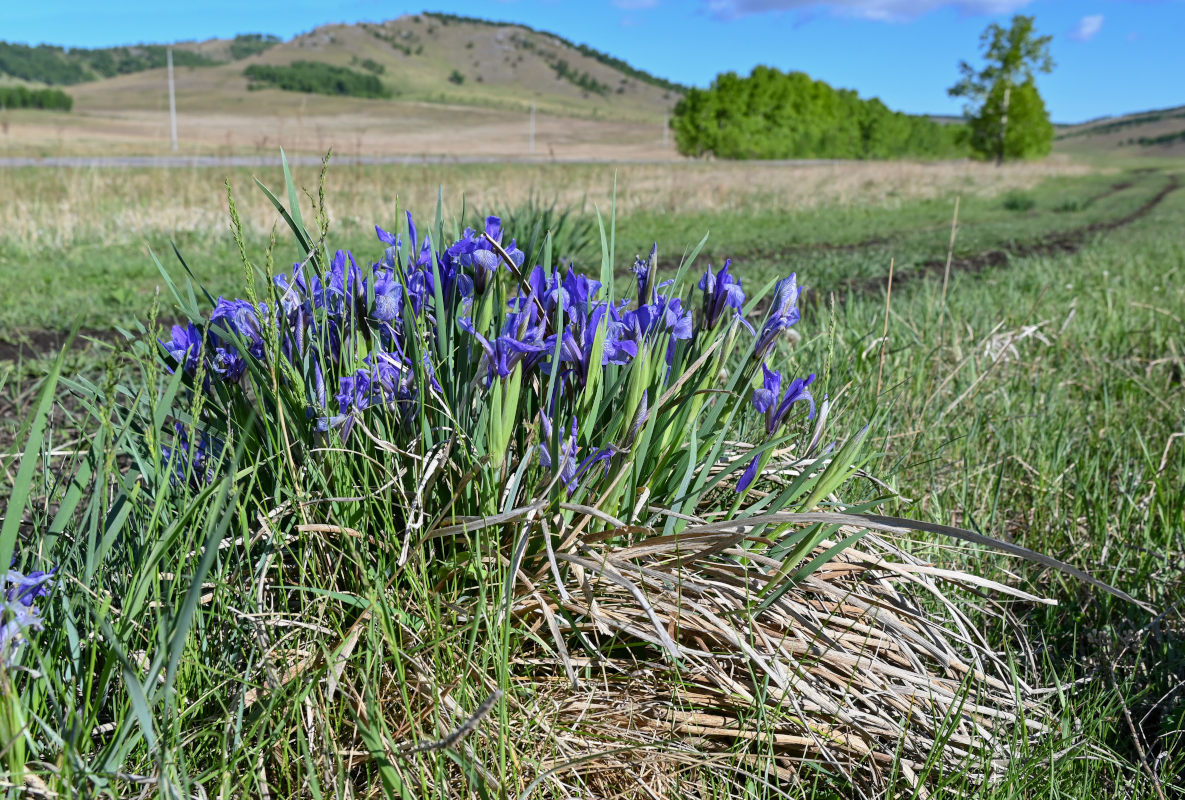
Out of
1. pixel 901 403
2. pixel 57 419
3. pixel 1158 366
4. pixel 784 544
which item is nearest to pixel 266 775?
pixel 784 544

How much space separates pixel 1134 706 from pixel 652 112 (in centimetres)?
15440

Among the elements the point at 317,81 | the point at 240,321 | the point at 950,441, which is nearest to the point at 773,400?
the point at 950,441

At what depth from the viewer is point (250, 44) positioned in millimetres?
158500

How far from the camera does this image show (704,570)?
1.39 m

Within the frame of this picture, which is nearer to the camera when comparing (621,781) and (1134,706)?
(621,781)

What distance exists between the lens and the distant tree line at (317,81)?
98.8 metres

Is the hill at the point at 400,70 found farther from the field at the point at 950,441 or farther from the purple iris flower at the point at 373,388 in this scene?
the purple iris flower at the point at 373,388

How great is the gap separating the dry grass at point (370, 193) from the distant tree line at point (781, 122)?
18647mm

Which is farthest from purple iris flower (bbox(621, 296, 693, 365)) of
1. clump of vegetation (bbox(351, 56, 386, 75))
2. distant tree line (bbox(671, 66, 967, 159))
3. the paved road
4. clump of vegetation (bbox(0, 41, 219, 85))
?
clump of vegetation (bbox(0, 41, 219, 85))

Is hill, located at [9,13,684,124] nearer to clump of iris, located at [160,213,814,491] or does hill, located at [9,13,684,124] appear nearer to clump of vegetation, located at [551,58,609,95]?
clump of vegetation, located at [551,58,609,95]

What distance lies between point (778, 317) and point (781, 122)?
46.8 m

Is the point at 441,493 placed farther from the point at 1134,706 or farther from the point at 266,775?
the point at 1134,706

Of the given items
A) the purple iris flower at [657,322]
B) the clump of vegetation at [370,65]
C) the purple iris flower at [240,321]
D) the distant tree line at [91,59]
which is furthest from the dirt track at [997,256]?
the distant tree line at [91,59]

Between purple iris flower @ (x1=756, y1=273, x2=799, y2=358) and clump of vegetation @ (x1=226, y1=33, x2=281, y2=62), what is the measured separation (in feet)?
560
